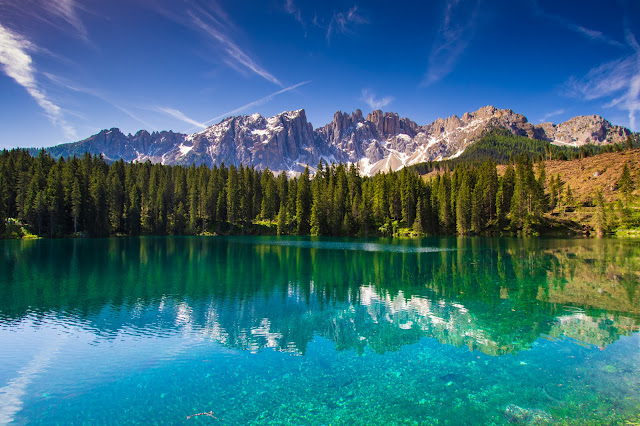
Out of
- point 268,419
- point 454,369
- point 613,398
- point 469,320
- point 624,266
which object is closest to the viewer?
point 268,419

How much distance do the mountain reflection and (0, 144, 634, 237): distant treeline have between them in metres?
59.4

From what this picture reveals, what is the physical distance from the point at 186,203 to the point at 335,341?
377 ft

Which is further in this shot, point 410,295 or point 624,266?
point 624,266

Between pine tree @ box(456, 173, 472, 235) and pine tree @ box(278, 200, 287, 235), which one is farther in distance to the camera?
pine tree @ box(278, 200, 287, 235)

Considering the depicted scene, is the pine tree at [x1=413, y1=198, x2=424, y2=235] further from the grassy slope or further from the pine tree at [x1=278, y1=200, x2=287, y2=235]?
the pine tree at [x1=278, y1=200, x2=287, y2=235]

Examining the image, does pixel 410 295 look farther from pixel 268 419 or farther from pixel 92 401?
pixel 92 401

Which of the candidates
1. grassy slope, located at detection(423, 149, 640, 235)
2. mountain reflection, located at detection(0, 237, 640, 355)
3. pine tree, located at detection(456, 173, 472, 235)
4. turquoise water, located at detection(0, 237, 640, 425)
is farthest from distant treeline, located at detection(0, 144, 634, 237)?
turquoise water, located at detection(0, 237, 640, 425)

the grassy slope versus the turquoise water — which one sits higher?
the grassy slope

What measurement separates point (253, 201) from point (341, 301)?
100376 millimetres

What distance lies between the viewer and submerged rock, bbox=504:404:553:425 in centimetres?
955

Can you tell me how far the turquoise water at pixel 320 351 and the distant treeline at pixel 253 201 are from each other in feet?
238

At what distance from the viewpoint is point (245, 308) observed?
21.8m

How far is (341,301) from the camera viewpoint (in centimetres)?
2417

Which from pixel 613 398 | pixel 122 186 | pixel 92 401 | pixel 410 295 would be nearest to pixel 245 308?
pixel 92 401
